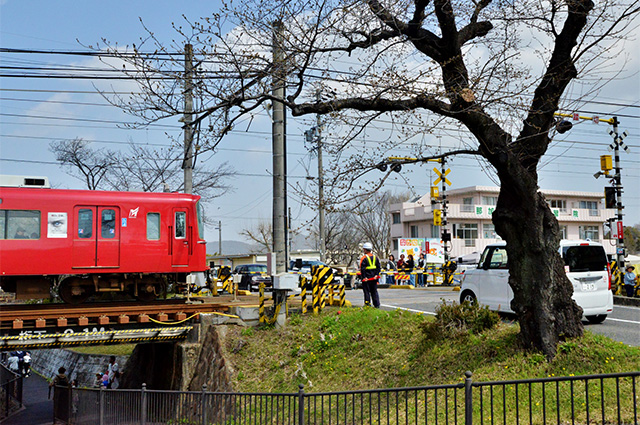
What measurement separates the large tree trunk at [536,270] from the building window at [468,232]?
5460 centimetres

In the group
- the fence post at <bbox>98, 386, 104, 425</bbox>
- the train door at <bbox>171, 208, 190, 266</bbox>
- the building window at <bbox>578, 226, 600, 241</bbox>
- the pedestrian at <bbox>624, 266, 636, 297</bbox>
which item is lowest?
the fence post at <bbox>98, 386, 104, 425</bbox>

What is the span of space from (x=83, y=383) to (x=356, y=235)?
46993mm

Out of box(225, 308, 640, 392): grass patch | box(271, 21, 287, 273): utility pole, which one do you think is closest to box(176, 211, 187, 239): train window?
box(225, 308, 640, 392): grass patch

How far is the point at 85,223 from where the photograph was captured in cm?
1557

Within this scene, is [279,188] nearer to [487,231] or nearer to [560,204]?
[487,231]

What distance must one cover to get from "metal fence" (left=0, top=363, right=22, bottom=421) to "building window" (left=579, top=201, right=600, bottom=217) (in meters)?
63.5

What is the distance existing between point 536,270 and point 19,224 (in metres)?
12.7

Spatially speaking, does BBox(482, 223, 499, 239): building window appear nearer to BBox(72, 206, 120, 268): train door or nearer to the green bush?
BBox(72, 206, 120, 268): train door

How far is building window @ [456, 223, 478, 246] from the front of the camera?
62.6 metres

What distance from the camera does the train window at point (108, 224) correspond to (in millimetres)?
15703

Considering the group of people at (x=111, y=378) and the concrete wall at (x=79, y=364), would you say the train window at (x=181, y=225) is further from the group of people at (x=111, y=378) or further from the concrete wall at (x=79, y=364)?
the group of people at (x=111, y=378)

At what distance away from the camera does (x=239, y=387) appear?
13.2 metres

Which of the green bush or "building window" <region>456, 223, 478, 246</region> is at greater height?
"building window" <region>456, 223, 478, 246</region>

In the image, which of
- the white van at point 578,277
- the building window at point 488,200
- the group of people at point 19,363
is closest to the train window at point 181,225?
the white van at point 578,277
